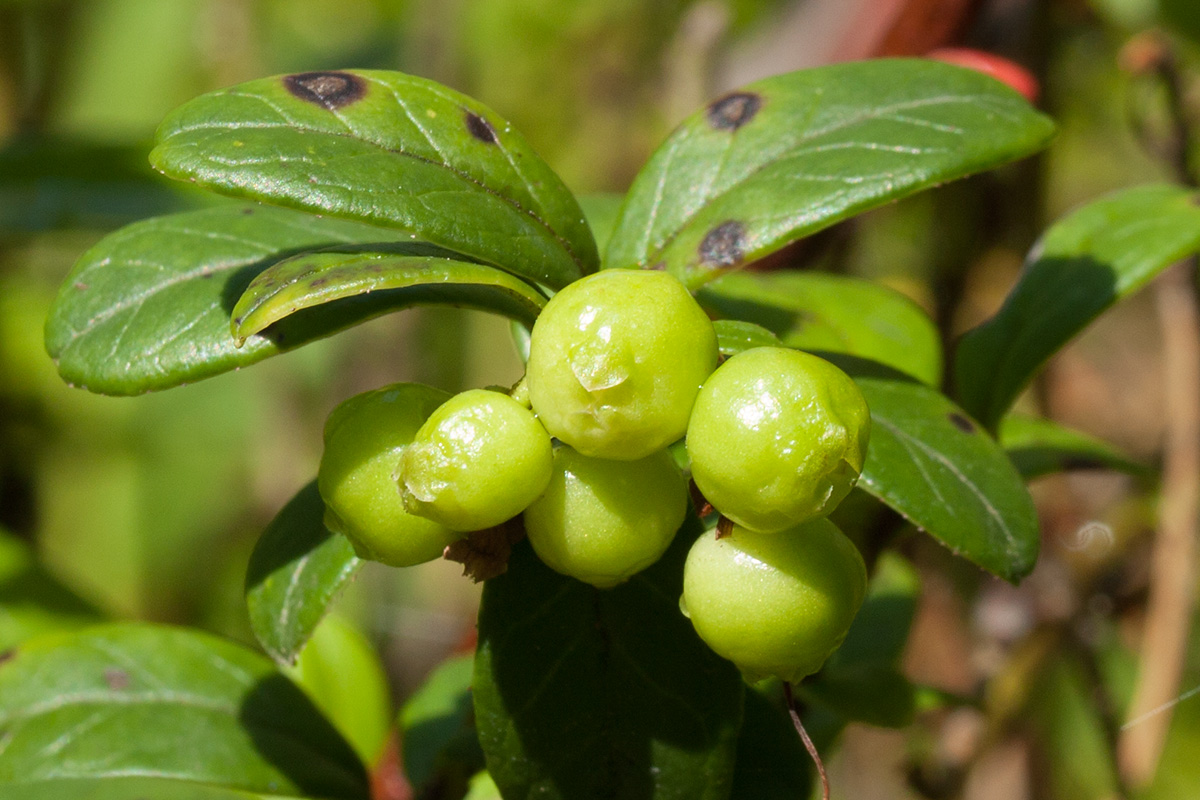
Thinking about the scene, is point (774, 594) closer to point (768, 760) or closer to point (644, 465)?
point (644, 465)

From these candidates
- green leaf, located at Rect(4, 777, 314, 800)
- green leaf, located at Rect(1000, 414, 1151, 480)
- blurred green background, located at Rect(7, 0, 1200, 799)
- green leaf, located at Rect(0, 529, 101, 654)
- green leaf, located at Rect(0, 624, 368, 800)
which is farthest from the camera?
blurred green background, located at Rect(7, 0, 1200, 799)

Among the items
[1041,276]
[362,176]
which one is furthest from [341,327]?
[1041,276]

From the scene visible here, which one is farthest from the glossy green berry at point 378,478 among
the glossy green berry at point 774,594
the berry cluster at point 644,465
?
the glossy green berry at point 774,594

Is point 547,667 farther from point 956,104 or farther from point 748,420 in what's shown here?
point 956,104

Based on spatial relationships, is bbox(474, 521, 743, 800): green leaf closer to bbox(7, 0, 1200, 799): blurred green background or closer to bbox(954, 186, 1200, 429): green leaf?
bbox(954, 186, 1200, 429): green leaf

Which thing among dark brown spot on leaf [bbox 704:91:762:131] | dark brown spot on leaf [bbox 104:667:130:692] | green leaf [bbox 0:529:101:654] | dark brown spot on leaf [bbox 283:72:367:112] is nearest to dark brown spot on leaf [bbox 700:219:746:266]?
dark brown spot on leaf [bbox 704:91:762:131]

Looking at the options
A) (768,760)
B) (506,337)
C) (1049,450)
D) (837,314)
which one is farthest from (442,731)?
(506,337)
